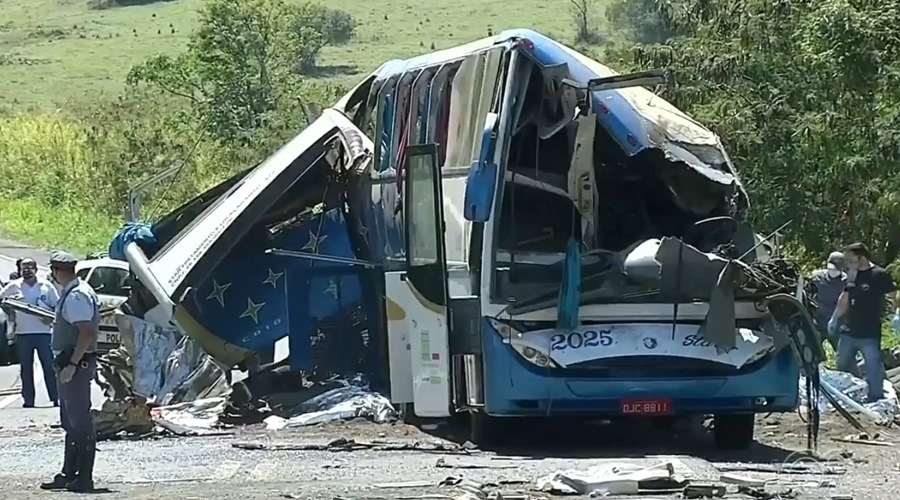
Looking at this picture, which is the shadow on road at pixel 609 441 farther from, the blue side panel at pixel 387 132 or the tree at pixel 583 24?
the tree at pixel 583 24

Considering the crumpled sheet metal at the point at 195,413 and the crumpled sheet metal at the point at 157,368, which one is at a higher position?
the crumpled sheet metal at the point at 157,368

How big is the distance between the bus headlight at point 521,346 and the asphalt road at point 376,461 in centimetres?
74

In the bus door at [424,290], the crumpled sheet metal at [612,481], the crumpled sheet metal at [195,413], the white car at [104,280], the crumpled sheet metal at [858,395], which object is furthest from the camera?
the white car at [104,280]

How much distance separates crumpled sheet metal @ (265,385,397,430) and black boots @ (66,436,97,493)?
376 cm

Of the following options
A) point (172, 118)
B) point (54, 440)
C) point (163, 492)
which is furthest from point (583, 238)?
point (172, 118)

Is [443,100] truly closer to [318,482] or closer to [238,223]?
[238,223]

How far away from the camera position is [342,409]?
15469 millimetres

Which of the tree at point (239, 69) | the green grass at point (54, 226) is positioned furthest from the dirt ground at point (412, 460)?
the tree at point (239, 69)

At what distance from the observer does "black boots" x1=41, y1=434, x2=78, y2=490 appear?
37.7 ft

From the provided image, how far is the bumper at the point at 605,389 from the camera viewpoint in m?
12.5

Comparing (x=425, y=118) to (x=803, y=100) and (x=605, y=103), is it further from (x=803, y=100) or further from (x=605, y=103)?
(x=803, y=100)

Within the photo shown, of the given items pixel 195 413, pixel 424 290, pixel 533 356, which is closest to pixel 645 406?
pixel 533 356

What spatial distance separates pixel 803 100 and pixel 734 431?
1190 centimetres

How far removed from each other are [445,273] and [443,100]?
169cm
